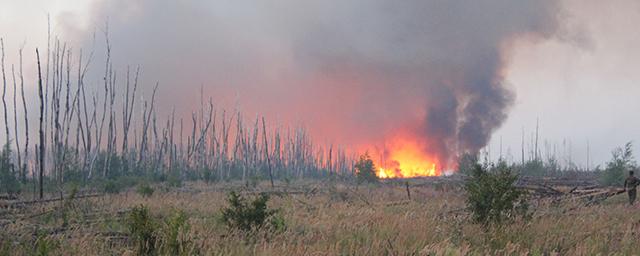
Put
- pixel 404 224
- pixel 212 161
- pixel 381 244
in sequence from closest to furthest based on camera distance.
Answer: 1. pixel 381 244
2. pixel 404 224
3. pixel 212 161

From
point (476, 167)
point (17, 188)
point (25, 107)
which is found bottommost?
point (17, 188)

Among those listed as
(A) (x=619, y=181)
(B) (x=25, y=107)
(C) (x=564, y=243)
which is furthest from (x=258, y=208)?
(A) (x=619, y=181)

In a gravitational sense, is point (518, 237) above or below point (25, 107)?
below

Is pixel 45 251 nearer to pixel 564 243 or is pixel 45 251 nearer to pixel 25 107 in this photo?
pixel 564 243

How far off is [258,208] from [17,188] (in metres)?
21.3

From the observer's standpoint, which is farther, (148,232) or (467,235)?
(467,235)

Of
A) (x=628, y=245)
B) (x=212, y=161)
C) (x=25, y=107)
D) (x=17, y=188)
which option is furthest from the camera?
(x=212, y=161)

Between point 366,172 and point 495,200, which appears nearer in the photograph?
point 495,200

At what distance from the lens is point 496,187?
978 centimetres

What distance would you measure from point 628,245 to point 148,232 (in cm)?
691

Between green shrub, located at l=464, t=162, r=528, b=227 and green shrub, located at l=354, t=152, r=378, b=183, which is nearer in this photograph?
green shrub, located at l=464, t=162, r=528, b=227

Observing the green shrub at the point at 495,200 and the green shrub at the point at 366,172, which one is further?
the green shrub at the point at 366,172

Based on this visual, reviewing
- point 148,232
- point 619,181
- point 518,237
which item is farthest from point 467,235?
point 619,181

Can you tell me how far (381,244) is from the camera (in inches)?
249
